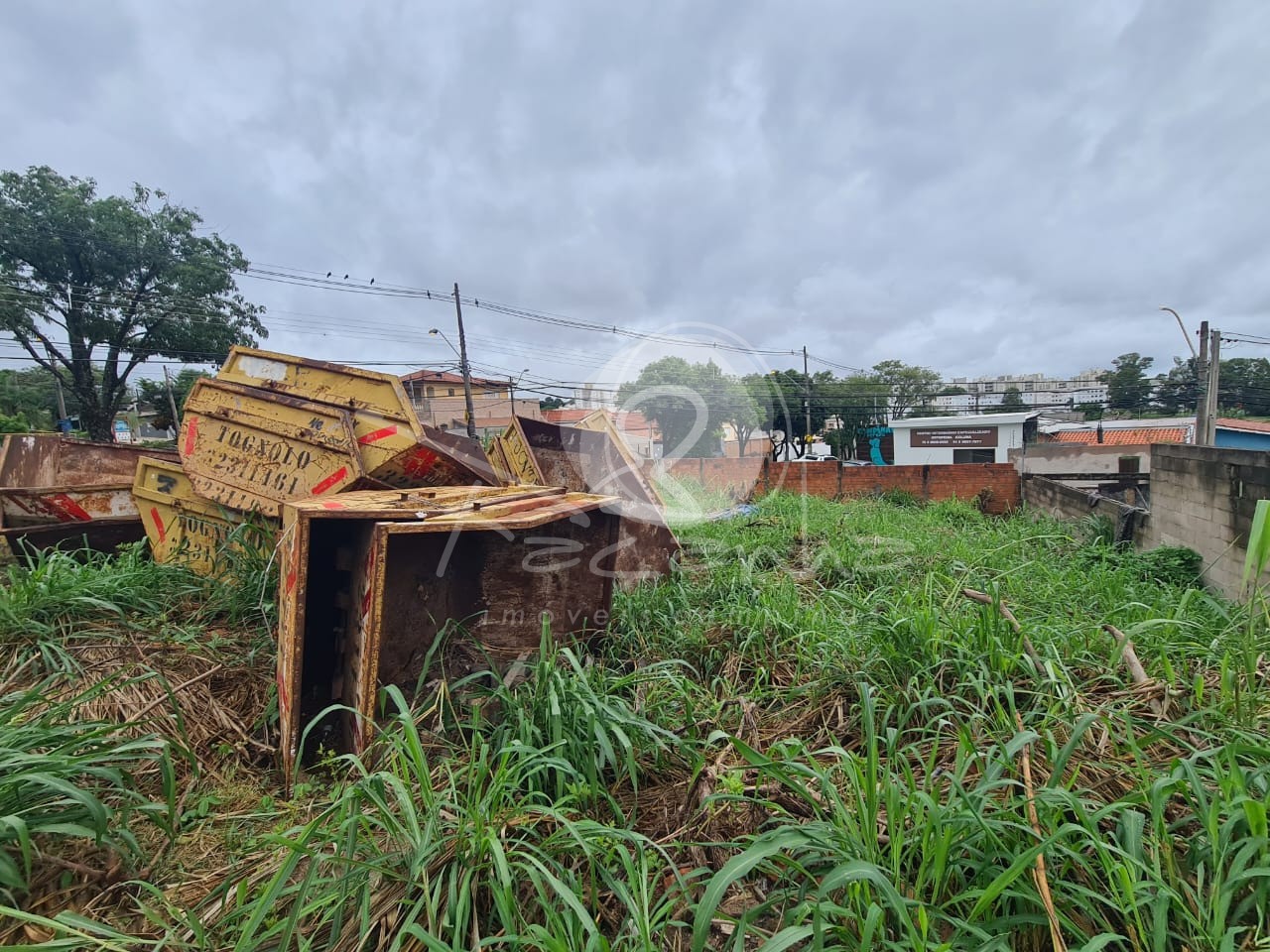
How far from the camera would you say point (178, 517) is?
368cm

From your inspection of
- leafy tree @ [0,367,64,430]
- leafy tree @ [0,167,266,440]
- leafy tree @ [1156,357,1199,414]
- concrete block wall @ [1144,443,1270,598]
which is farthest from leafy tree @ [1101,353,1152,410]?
leafy tree @ [0,367,64,430]

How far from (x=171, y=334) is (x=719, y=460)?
18.6 metres

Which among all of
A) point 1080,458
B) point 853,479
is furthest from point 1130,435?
point 853,479

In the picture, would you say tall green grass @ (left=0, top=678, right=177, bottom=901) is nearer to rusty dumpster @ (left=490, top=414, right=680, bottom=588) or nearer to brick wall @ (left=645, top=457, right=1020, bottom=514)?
rusty dumpster @ (left=490, top=414, right=680, bottom=588)

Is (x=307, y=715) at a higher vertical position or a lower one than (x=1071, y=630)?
lower

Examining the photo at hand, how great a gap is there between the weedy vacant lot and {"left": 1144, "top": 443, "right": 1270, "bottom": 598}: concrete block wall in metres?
2.06

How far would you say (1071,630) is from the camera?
7.23ft

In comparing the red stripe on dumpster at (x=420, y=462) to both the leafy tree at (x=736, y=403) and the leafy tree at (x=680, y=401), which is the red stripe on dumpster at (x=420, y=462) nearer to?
the leafy tree at (x=680, y=401)

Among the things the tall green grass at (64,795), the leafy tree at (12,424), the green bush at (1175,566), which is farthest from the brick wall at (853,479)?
the leafy tree at (12,424)

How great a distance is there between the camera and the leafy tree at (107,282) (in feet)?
51.3

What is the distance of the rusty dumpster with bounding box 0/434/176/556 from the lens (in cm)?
399

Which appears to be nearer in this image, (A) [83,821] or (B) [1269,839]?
(B) [1269,839]

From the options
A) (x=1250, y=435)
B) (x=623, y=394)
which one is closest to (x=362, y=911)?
(x=623, y=394)

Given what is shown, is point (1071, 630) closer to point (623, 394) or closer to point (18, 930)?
point (18, 930)
